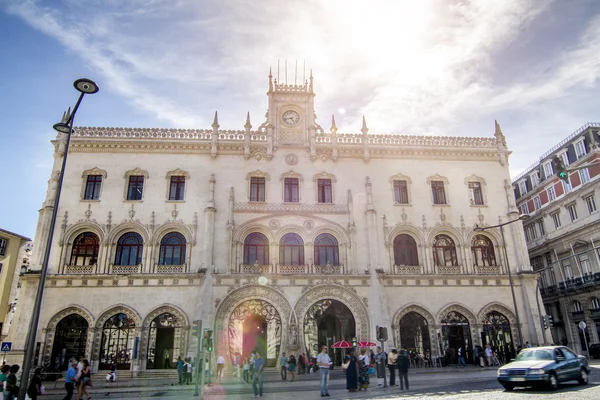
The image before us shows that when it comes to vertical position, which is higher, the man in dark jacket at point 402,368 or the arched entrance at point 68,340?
the arched entrance at point 68,340

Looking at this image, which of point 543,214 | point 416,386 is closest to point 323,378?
point 416,386

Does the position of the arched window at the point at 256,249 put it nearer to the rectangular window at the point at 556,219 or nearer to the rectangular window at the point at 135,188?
the rectangular window at the point at 135,188

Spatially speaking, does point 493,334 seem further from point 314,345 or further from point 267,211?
point 267,211

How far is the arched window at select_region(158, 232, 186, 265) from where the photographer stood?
30.9 meters

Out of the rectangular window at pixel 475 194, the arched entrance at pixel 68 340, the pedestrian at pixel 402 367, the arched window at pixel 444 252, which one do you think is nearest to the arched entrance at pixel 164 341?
the arched entrance at pixel 68 340

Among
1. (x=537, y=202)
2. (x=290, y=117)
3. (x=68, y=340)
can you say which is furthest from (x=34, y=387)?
(x=537, y=202)

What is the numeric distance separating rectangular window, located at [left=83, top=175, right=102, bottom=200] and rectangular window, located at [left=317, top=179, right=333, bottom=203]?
16.2m

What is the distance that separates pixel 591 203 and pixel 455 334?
18.4 m

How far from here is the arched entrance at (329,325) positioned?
30.0 meters

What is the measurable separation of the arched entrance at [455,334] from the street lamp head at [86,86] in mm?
26587

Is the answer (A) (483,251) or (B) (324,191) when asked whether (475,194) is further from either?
(B) (324,191)

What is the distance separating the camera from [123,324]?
29156mm

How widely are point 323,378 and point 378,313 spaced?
14.3 meters

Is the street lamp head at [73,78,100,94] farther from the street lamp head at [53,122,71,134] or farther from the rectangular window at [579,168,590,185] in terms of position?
the rectangular window at [579,168,590,185]
